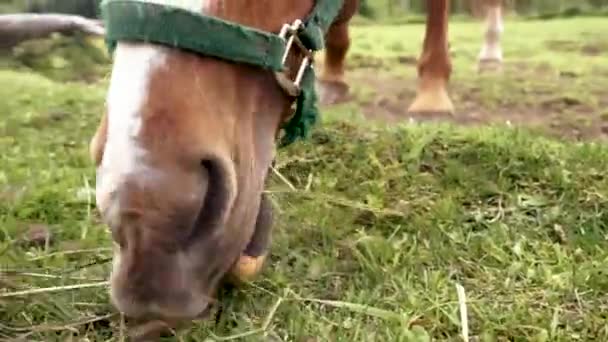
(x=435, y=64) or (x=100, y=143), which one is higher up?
(x=100, y=143)

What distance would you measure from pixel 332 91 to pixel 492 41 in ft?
5.08

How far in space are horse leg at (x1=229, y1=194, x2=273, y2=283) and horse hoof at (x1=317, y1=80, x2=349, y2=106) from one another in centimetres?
228

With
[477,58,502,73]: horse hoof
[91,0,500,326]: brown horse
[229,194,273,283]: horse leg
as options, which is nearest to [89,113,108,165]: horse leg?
[91,0,500,326]: brown horse

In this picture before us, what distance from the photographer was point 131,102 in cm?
137

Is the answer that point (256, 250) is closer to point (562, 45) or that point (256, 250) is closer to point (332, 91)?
point (332, 91)

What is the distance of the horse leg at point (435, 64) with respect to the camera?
374 cm

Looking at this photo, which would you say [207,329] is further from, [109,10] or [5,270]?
[109,10]

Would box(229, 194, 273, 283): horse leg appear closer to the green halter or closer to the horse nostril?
the green halter

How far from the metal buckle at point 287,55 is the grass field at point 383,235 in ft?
1.38

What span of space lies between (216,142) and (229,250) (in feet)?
0.58

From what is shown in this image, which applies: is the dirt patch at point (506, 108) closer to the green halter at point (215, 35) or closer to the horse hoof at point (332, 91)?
the horse hoof at point (332, 91)

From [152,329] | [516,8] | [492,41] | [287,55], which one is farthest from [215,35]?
[516,8]

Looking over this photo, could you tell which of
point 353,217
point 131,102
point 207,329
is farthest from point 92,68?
point 131,102

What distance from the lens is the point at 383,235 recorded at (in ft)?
7.72
